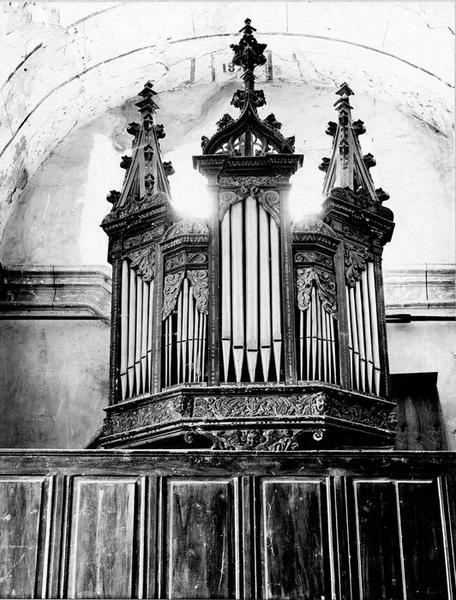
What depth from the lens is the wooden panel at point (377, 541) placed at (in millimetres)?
8273

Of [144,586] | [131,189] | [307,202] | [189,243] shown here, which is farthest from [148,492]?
[307,202]

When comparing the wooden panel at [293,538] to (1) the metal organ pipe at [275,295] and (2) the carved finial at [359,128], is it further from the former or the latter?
(2) the carved finial at [359,128]

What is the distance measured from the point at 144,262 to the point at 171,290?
1.55 ft

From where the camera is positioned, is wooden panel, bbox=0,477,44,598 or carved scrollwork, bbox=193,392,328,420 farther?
carved scrollwork, bbox=193,392,328,420

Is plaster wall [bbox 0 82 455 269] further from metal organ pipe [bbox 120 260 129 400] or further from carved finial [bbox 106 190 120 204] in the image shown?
metal organ pipe [bbox 120 260 129 400]

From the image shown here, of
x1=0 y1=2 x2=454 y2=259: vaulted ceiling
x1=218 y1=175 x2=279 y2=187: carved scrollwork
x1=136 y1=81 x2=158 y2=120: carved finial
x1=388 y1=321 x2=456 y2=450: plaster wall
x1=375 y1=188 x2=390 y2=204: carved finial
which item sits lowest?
x1=388 y1=321 x2=456 y2=450: plaster wall

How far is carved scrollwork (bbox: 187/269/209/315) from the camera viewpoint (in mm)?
9352

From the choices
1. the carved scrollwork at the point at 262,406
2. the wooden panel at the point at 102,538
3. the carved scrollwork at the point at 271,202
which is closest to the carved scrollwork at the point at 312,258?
the carved scrollwork at the point at 271,202

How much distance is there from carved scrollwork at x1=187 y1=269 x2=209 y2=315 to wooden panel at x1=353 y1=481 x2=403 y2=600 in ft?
6.28

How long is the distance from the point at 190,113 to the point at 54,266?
2245 mm

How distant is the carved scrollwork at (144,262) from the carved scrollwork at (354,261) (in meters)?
1.62

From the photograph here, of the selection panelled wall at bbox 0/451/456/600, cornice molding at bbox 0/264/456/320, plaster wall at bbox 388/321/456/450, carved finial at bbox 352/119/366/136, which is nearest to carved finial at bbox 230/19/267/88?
carved finial at bbox 352/119/366/136

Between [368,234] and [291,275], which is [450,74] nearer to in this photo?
[368,234]

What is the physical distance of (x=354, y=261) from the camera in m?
9.78
